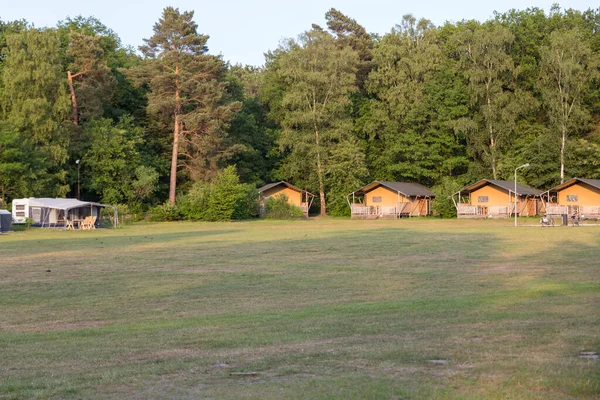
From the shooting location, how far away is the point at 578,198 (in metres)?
64.6

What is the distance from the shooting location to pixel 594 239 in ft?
108

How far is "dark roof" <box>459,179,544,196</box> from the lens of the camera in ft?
215

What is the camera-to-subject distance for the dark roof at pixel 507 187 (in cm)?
6550

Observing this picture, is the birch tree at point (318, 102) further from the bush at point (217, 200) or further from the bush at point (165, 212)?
the bush at point (165, 212)

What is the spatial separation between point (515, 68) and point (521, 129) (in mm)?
5984

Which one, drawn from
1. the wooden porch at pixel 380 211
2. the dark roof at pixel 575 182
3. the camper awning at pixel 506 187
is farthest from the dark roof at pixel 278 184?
the dark roof at pixel 575 182

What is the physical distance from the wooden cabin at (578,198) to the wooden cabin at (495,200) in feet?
7.78

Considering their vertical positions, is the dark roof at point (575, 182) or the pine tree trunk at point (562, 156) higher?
the pine tree trunk at point (562, 156)

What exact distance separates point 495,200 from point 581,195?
7613 millimetres

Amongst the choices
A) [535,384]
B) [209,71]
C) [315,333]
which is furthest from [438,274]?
[209,71]

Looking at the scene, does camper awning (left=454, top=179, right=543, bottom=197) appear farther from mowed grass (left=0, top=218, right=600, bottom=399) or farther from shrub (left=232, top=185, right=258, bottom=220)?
mowed grass (left=0, top=218, right=600, bottom=399)

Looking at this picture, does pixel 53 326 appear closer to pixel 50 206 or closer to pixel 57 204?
pixel 50 206

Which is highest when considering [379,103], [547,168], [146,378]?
[379,103]

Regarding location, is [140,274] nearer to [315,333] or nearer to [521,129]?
[315,333]
